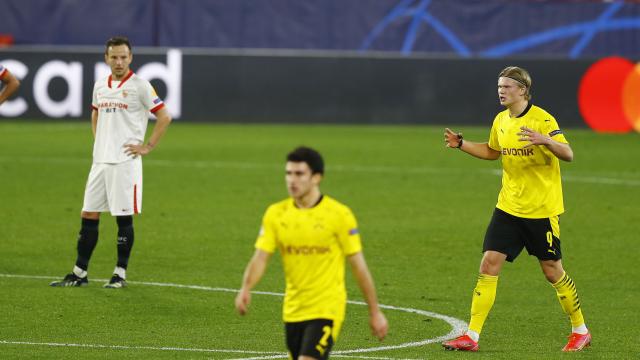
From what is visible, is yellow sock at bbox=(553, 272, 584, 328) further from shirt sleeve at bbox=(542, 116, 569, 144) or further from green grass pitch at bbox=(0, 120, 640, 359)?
shirt sleeve at bbox=(542, 116, 569, 144)

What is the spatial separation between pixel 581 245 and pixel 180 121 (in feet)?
59.5

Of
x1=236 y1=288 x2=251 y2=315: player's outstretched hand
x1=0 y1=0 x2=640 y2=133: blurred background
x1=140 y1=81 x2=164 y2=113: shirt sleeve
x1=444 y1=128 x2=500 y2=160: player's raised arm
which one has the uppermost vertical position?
x1=0 y1=0 x2=640 y2=133: blurred background

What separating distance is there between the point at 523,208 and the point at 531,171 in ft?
0.94

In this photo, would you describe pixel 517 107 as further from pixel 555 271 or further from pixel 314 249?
pixel 314 249

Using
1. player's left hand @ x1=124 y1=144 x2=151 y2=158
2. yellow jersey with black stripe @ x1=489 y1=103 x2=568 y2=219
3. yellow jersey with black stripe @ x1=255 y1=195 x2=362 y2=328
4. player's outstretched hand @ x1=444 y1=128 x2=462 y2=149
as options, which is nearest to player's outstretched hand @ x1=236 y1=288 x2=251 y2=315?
yellow jersey with black stripe @ x1=255 y1=195 x2=362 y2=328

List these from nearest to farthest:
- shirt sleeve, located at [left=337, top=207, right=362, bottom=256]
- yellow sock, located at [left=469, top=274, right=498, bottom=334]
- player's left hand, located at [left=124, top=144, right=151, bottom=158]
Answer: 1. shirt sleeve, located at [left=337, top=207, right=362, bottom=256]
2. yellow sock, located at [left=469, top=274, right=498, bottom=334]
3. player's left hand, located at [left=124, top=144, right=151, bottom=158]

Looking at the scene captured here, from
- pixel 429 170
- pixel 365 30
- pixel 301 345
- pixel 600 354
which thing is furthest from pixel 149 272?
pixel 365 30

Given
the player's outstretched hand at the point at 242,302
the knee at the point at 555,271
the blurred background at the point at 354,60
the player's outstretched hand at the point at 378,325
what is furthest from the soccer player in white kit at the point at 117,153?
the blurred background at the point at 354,60

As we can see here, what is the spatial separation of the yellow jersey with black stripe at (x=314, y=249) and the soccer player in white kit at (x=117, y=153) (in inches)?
198

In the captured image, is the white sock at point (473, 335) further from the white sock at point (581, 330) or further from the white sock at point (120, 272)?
the white sock at point (120, 272)

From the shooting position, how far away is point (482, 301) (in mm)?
9945

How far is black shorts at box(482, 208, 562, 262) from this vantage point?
9.96m

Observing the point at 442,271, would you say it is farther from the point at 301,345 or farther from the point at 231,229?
the point at 301,345

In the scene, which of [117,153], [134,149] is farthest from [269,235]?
[117,153]
